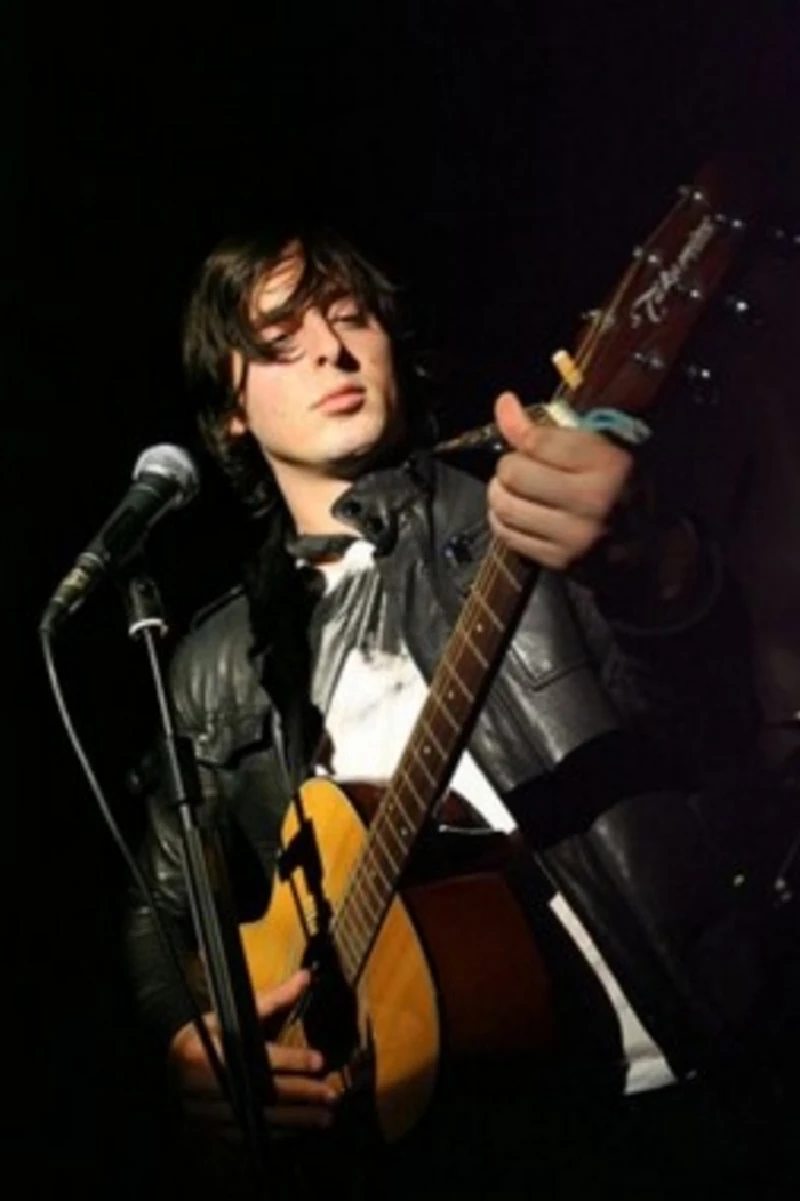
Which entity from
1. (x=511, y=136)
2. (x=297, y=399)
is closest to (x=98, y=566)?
(x=297, y=399)

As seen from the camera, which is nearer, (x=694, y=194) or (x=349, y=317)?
(x=694, y=194)

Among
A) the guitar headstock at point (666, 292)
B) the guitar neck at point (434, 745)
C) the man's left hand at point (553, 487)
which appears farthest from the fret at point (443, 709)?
the guitar headstock at point (666, 292)

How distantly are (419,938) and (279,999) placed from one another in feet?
0.85

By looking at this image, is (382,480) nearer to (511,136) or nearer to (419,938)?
(419,938)

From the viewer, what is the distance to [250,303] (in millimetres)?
2260

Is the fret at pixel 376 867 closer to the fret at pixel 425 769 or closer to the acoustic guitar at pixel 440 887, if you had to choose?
the acoustic guitar at pixel 440 887

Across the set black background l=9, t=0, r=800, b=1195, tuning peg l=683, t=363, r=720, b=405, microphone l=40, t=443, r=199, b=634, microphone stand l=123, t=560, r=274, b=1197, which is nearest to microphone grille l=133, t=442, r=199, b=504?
microphone l=40, t=443, r=199, b=634

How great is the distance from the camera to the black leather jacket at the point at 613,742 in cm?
163

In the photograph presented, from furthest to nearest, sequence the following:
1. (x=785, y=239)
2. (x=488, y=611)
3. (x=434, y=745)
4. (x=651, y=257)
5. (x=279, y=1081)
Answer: (x=279, y=1081) < (x=434, y=745) < (x=488, y=611) < (x=651, y=257) < (x=785, y=239)

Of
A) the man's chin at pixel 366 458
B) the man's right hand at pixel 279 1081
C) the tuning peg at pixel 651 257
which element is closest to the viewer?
the tuning peg at pixel 651 257

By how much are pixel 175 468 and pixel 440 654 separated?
16.9 inches

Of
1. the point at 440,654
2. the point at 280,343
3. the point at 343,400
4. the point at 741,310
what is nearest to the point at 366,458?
the point at 343,400

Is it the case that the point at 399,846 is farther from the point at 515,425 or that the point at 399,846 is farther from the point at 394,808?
the point at 515,425

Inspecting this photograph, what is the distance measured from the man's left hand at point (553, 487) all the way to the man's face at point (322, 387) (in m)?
0.70
